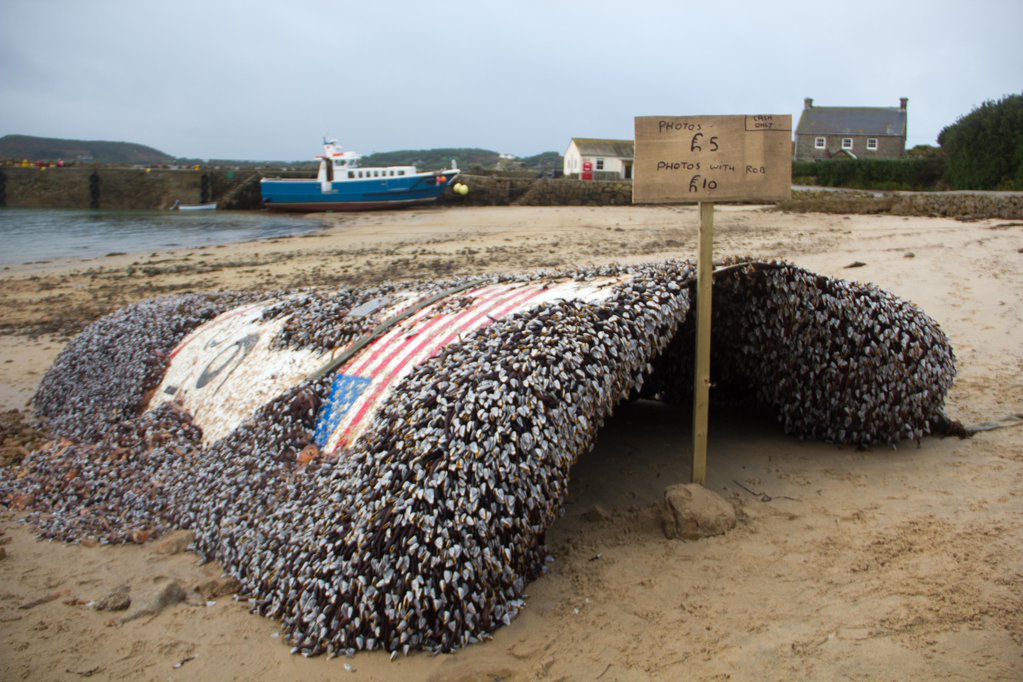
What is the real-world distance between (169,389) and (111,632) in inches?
125

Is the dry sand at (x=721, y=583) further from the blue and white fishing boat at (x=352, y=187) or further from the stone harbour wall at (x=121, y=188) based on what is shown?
the stone harbour wall at (x=121, y=188)

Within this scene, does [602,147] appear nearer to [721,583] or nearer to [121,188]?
[121,188]

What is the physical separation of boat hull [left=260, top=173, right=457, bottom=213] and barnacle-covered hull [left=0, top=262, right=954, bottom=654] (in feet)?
88.9

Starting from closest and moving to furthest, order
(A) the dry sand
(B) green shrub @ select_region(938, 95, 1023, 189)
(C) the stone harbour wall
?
(A) the dry sand
(B) green shrub @ select_region(938, 95, 1023, 189)
(C) the stone harbour wall

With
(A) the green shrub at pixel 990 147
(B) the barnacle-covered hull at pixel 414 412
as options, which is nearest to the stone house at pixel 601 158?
(A) the green shrub at pixel 990 147

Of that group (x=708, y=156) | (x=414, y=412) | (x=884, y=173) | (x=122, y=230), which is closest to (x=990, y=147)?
(x=884, y=173)

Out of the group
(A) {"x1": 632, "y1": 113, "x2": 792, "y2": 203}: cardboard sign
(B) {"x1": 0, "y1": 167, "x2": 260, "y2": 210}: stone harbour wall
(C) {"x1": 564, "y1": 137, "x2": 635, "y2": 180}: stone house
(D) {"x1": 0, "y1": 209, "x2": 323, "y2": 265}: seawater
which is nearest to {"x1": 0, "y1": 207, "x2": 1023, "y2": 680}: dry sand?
(A) {"x1": 632, "y1": 113, "x2": 792, "y2": 203}: cardboard sign

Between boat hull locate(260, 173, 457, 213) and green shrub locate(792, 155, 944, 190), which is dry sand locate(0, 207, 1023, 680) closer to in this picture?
boat hull locate(260, 173, 457, 213)

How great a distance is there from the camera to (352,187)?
34.4 meters

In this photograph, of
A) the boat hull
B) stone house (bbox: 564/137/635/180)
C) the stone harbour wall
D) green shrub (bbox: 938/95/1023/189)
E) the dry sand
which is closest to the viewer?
the dry sand

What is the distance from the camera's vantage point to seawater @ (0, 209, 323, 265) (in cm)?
2325

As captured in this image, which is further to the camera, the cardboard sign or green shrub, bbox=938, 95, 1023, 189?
green shrub, bbox=938, 95, 1023, 189

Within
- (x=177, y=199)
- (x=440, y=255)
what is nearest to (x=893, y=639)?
(x=440, y=255)

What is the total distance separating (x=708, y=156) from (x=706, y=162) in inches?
1.8
